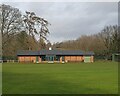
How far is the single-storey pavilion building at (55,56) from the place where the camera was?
3317 inches

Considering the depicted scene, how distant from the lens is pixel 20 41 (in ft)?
241

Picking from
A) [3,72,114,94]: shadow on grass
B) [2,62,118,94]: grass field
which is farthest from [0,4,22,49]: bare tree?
[3,72,114,94]: shadow on grass

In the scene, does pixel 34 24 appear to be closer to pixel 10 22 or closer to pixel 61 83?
pixel 10 22

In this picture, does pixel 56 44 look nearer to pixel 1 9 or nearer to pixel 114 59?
pixel 114 59

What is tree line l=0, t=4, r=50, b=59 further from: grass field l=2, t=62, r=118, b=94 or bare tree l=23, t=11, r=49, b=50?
grass field l=2, t=62, r=118, b=94

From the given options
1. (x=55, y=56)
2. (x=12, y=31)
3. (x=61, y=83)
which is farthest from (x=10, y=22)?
(x=61, y=83)

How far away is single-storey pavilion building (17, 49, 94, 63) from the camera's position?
276 feet

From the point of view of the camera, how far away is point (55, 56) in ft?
284

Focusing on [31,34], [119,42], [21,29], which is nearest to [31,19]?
[31,34]

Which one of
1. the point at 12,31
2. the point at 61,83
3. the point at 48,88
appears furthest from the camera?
the point at 12,31

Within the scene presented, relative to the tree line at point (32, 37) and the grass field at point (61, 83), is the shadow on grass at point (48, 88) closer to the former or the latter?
the grass field at point (61, 83)

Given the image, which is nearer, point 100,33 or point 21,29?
point 21,29

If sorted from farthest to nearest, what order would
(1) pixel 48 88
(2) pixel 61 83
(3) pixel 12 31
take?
(3) pixel 12 31 → (2) pixel 61 83 → (1) pixel 48 88

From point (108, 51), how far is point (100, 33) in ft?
37.1
